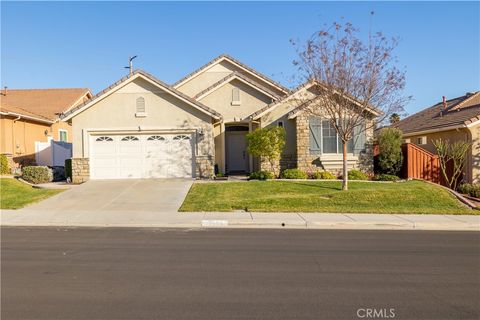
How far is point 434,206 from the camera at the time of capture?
15406mm

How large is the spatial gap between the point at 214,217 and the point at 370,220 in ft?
15.3

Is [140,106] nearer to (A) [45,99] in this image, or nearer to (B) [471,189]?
(B) [471,189]

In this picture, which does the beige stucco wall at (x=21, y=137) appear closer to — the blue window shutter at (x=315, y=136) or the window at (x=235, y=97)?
the window at (x=235, y=97)

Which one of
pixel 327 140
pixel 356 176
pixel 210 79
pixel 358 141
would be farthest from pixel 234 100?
pixel 356 176

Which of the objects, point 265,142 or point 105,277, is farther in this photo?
point 265,142

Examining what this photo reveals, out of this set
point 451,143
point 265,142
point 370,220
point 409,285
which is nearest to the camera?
point 409,285

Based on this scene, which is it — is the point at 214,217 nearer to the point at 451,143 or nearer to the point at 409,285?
the point at 409,285

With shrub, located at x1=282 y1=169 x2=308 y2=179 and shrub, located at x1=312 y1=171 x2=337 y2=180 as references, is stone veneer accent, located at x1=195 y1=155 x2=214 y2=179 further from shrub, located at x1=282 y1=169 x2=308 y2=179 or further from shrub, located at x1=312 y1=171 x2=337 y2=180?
shrub, located at x1=312 y1=171 x2=337 y2=180

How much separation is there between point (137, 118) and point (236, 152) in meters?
6.55

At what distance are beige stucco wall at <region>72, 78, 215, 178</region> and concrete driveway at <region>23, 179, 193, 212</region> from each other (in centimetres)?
235

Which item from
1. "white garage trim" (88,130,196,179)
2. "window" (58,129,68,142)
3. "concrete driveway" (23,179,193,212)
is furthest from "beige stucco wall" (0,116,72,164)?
"concrete driveway" (23,179,193,212)

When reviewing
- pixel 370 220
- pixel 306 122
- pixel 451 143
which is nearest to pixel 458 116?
pixel 451 143

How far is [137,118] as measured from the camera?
21.5 meters

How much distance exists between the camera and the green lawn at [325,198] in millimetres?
14867
